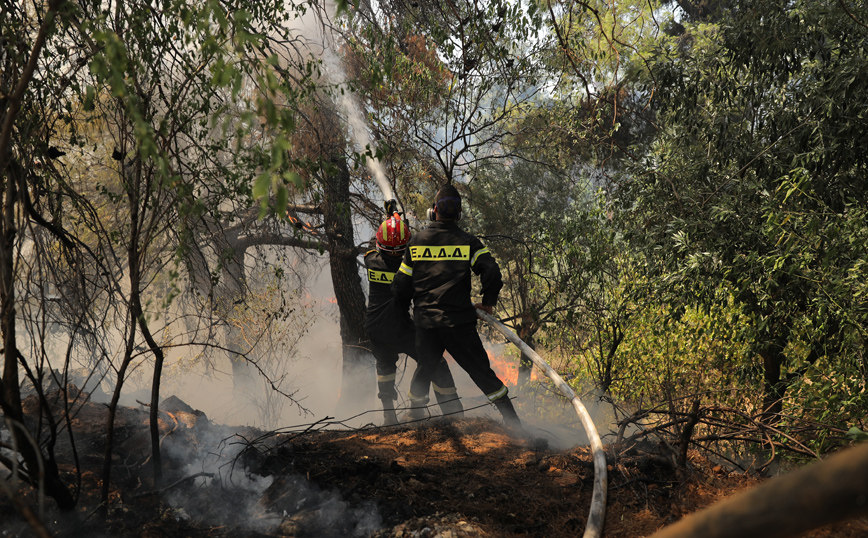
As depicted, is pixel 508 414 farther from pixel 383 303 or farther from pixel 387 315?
pixel 383 303

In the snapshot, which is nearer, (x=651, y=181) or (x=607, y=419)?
(x=651, y=181)

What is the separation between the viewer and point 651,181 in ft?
19.0

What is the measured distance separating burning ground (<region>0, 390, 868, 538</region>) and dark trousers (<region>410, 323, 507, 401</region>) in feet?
2.85

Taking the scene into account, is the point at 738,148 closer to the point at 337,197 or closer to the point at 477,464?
the point at 477,464

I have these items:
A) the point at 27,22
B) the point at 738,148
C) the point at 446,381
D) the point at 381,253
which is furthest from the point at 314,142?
the point at 738,148

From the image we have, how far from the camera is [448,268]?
449cm

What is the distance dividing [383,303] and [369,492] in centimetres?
281

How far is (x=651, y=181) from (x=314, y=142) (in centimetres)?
488

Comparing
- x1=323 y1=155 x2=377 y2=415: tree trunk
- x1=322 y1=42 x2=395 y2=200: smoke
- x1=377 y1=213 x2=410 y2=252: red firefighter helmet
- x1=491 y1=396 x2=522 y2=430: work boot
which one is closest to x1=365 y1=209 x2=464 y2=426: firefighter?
x1=377 y1=213 x2=410 y2=252: red firefighter helmet

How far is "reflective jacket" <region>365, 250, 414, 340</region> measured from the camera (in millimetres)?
5344

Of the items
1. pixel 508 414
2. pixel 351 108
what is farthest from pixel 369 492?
pixel 351 108

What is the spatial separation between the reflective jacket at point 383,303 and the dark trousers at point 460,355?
558 millimetres

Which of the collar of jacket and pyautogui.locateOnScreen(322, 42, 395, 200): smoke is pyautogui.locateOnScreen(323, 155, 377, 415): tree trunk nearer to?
pyautogui.locateOnScreen(322, 42, 395, 200): smoke

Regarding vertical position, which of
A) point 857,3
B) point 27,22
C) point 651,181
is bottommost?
point 651,181
